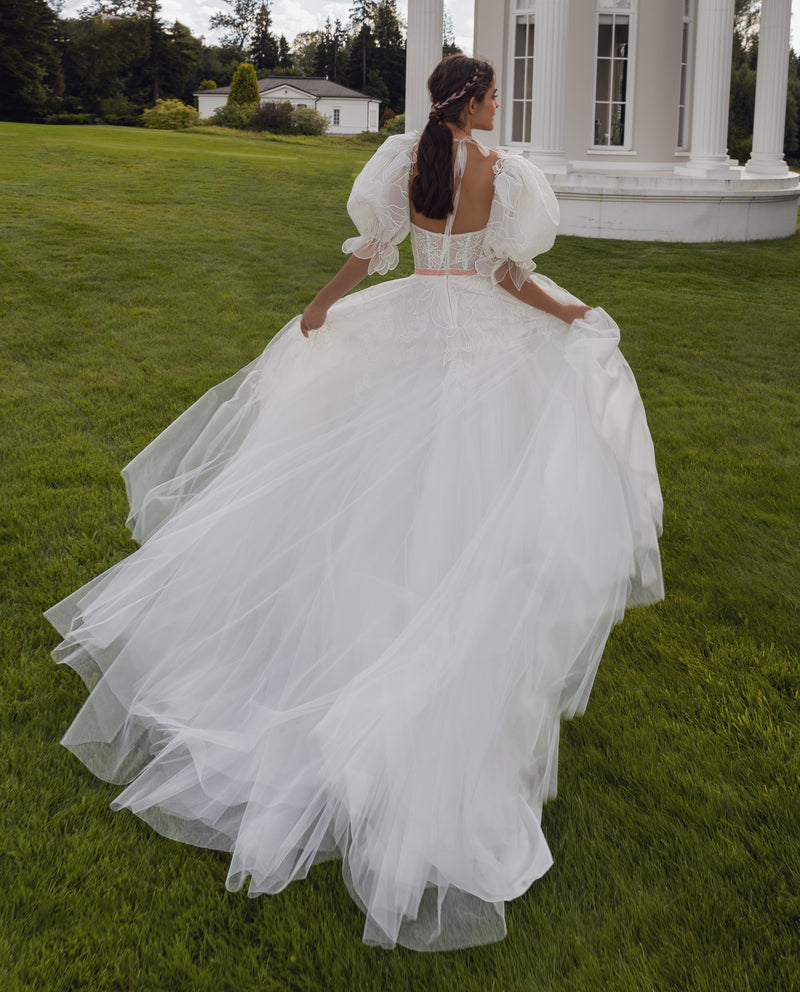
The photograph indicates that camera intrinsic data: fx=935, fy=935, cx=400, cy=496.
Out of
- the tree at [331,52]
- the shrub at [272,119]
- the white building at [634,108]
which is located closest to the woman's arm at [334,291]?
the white building at [634,108]

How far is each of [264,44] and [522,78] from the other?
3095 inches

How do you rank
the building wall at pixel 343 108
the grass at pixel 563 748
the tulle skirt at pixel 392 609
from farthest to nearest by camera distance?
the building wall at pixel 343 108, the tulle skirt at pixel 392 609, the grass at pixel 563 748

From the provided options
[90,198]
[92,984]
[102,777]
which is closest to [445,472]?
[102,777]

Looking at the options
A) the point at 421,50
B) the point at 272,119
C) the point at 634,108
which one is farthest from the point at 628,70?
the point at 272,119

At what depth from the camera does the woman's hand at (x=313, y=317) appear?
3.85 meters

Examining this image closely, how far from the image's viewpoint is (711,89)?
17.2 m

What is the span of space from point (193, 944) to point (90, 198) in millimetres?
16332

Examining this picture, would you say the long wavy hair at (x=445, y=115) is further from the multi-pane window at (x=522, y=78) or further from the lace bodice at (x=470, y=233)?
the multi-pane window at (x=522, y=78)

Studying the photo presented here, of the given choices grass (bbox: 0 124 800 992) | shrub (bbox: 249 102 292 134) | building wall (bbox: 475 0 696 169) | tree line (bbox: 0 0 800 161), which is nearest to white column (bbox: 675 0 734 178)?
building wall (bbox: 475 0 696 169)

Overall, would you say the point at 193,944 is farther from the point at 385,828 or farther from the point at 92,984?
the point at 385,828

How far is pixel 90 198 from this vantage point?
16.7 metres

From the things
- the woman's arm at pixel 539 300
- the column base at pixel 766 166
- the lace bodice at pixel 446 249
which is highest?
the column base at pixel 766 166

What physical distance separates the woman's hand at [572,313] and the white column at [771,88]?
1728cm

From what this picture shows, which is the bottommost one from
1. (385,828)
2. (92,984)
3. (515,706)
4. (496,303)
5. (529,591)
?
(92,984)
